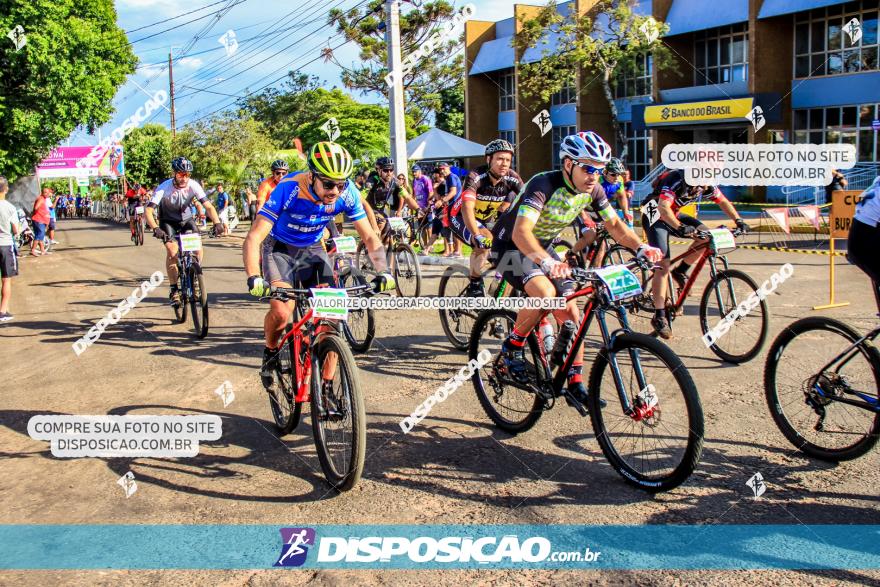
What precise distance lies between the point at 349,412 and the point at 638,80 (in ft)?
134

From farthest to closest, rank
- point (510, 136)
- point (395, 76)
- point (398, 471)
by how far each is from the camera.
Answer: point (510, 136) < point (395, 76) < point (398, 471)

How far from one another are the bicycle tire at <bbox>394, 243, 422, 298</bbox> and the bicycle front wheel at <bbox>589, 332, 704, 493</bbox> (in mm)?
6366

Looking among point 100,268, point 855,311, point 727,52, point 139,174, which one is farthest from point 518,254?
point 139,174

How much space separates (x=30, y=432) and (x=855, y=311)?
30.6 ft

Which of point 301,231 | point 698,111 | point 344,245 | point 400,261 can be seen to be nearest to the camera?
point 301,231

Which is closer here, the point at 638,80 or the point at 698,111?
the point at 698,111

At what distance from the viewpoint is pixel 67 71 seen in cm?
2422

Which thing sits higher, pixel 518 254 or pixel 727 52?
pixel 727 52

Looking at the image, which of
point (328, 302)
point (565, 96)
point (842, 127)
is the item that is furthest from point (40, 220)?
point (565, 96)

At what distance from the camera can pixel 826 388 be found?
4969 millimetres

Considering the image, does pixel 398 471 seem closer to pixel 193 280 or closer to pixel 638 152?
pixel 193 280

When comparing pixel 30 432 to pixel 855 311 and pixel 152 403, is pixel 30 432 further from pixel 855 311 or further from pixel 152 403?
pixel 855 311

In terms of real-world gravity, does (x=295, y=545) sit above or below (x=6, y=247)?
below

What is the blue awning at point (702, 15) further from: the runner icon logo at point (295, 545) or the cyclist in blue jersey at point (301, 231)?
the runner icon logo at point (295, 545)
